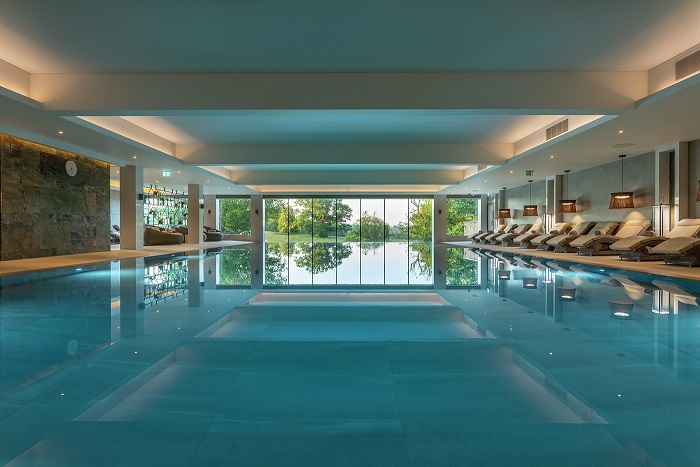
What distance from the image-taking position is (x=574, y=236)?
1371cm

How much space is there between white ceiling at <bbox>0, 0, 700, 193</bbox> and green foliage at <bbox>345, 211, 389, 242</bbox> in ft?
49.4

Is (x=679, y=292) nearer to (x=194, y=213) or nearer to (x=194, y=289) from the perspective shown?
(x=194, y=289)

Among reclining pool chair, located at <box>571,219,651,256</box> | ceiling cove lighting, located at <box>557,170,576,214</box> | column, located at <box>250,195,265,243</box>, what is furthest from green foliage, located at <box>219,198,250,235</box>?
reclining pool chair, located at <box>571,219,651,256</box>

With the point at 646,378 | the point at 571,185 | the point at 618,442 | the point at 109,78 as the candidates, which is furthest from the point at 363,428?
the point at 571,185

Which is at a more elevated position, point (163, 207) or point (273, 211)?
point (163, 207)

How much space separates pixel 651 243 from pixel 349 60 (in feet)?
28.8

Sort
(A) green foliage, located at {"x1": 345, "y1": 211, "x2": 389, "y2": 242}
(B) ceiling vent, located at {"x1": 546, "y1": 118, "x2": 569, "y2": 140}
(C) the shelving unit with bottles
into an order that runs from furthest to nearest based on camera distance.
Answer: (A) green foliage, located at {"x1": 345, "y1": 211, "x2": 389, "y2": 242} → (C) the shelving unit with bottles → (B) ceiling vent, located at {"x1": 546, "y1": 118, "x2": 569, "y2": 140}

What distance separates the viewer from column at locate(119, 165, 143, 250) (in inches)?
577

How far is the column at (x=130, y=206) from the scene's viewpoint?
14656 mm

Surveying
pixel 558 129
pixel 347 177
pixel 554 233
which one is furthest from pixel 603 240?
pixel 347 177

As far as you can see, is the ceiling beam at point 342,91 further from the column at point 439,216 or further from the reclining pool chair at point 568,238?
the column at point 439,216

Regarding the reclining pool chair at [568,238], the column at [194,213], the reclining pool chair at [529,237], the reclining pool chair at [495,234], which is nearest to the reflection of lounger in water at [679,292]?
the reclining pool chair at [568,238]

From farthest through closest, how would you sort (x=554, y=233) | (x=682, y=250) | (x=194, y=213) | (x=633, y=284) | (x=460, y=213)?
(x=460, y=213) < (x=194, y=213) < (x=554, y=233) < (x=682, y=250) < (x=633, y=284)

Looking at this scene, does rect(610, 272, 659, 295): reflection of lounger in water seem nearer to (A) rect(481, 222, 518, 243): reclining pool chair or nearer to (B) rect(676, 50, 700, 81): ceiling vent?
(B) rect(676, 50, 700, 81): ceiling vent
